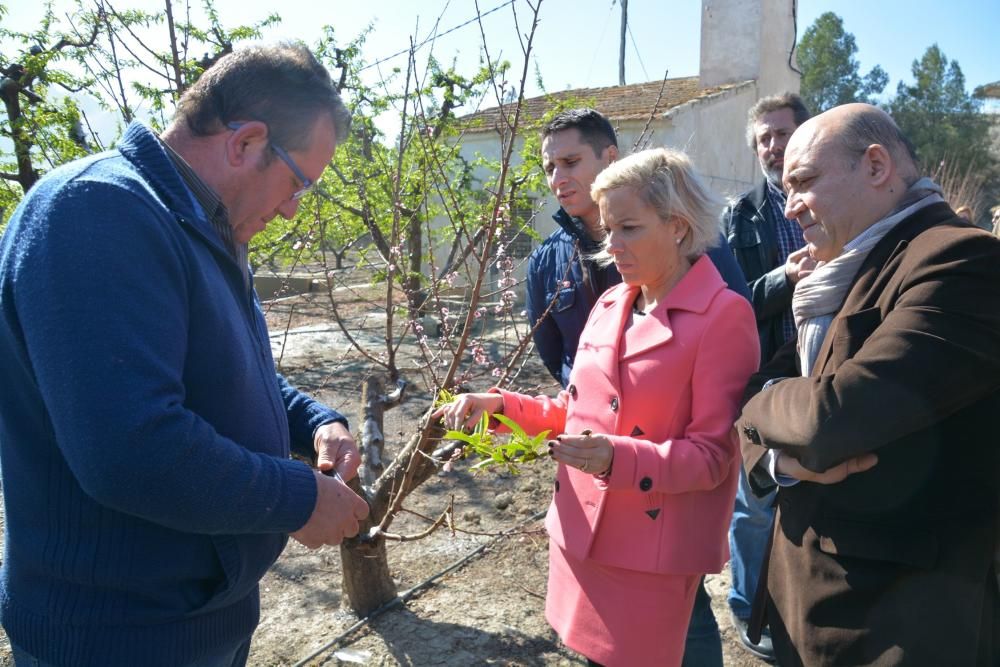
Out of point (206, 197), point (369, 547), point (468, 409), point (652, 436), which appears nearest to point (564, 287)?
point (468, 409)

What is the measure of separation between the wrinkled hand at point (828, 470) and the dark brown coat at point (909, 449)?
0.04 meters

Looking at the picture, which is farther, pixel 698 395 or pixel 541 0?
pixel 541 0

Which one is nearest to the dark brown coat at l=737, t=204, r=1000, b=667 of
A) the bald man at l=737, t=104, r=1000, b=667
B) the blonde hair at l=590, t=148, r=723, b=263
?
the bald man at l=737, t=104, r=1000, b=667

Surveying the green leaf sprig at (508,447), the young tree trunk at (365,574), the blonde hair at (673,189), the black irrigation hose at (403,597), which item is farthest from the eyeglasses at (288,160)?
the black irrigation hose at (403,597)

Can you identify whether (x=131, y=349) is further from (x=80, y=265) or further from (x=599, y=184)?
(x=599, y=184)

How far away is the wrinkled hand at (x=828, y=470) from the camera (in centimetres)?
153

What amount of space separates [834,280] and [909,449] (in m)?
0.42

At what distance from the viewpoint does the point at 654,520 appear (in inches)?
78.4

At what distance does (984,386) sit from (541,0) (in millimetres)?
1865

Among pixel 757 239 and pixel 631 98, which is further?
pixel 631 98

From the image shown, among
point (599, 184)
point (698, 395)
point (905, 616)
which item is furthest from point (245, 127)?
point (905, 616)

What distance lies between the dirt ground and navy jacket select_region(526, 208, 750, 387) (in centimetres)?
84

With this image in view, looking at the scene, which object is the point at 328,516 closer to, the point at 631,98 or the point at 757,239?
the point at 757,239

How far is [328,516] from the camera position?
1.42m
